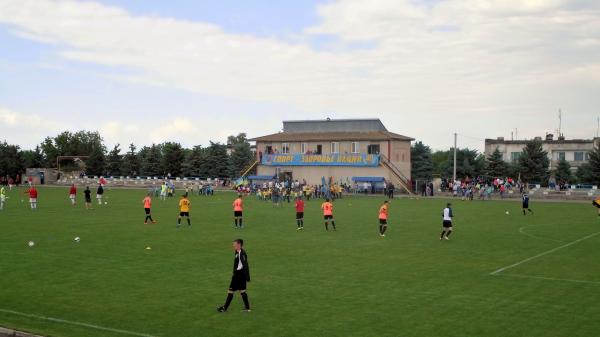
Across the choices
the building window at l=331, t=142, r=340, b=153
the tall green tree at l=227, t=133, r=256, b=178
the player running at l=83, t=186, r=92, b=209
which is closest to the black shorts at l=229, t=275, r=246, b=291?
the player running at l=83, t=186, r=92, b=209

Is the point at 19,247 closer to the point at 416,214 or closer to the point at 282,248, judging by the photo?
the point at 282,248

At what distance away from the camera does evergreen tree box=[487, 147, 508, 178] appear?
8150 cm

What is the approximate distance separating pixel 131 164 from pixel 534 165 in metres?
63.9

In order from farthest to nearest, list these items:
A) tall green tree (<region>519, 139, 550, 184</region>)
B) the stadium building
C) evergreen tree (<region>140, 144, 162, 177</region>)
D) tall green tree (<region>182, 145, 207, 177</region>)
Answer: evergreen tree (<region>140, 144, 162, 177</region>)
tall green tree (<region>182, 145, 207, 177</region>)
tall green tree (<region>519, 139, 550, 184</region>)
the stadium building

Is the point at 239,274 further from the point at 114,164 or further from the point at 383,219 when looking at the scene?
the point at 114,164

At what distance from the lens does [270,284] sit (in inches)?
688

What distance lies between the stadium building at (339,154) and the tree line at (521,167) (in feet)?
27.3

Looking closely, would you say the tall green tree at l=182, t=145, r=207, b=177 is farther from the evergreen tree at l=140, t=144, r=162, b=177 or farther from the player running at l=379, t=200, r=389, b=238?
the player running at l=379, t=200, r=389, b=238

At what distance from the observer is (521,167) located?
80.3 meters

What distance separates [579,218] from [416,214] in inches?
410

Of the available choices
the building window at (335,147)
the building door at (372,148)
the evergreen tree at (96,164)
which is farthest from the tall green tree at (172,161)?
the building door at (372,148)

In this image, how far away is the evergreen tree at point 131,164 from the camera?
339 feet

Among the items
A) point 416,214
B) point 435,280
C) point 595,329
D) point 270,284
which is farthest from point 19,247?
point 416,214

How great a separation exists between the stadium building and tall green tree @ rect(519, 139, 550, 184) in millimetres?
15999
